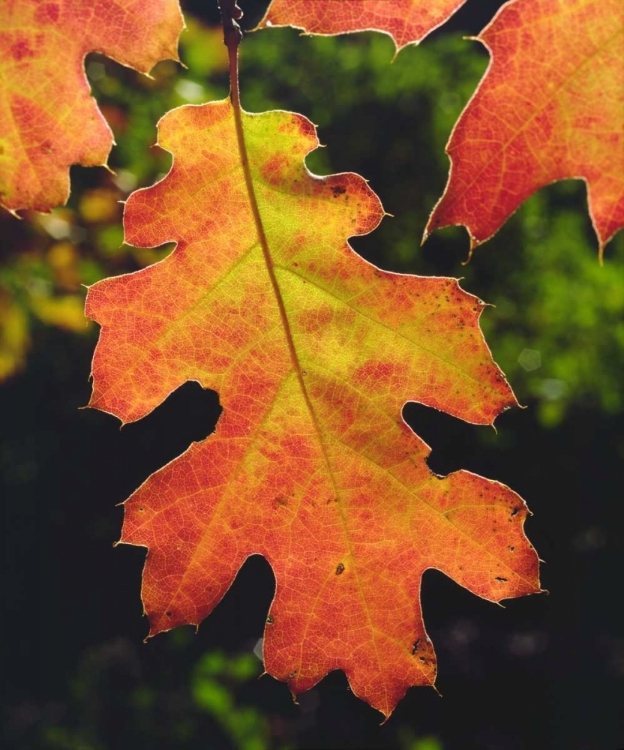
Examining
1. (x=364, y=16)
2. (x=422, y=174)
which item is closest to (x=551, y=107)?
(x=364, y=16)

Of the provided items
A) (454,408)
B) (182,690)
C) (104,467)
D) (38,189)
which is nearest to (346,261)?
(454,408)

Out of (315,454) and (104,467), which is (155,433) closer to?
(104,467)

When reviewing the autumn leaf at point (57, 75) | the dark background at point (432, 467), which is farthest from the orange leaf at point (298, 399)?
the dark background at point (432, 467)

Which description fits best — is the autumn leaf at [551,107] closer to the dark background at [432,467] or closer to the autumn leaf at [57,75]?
the autumn leaf at [57,75]

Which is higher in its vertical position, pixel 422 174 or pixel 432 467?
pixel 422 174

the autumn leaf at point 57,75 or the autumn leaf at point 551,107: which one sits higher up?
the autumn leaf at point 551,107

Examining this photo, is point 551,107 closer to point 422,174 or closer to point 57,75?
A: point 57,75
